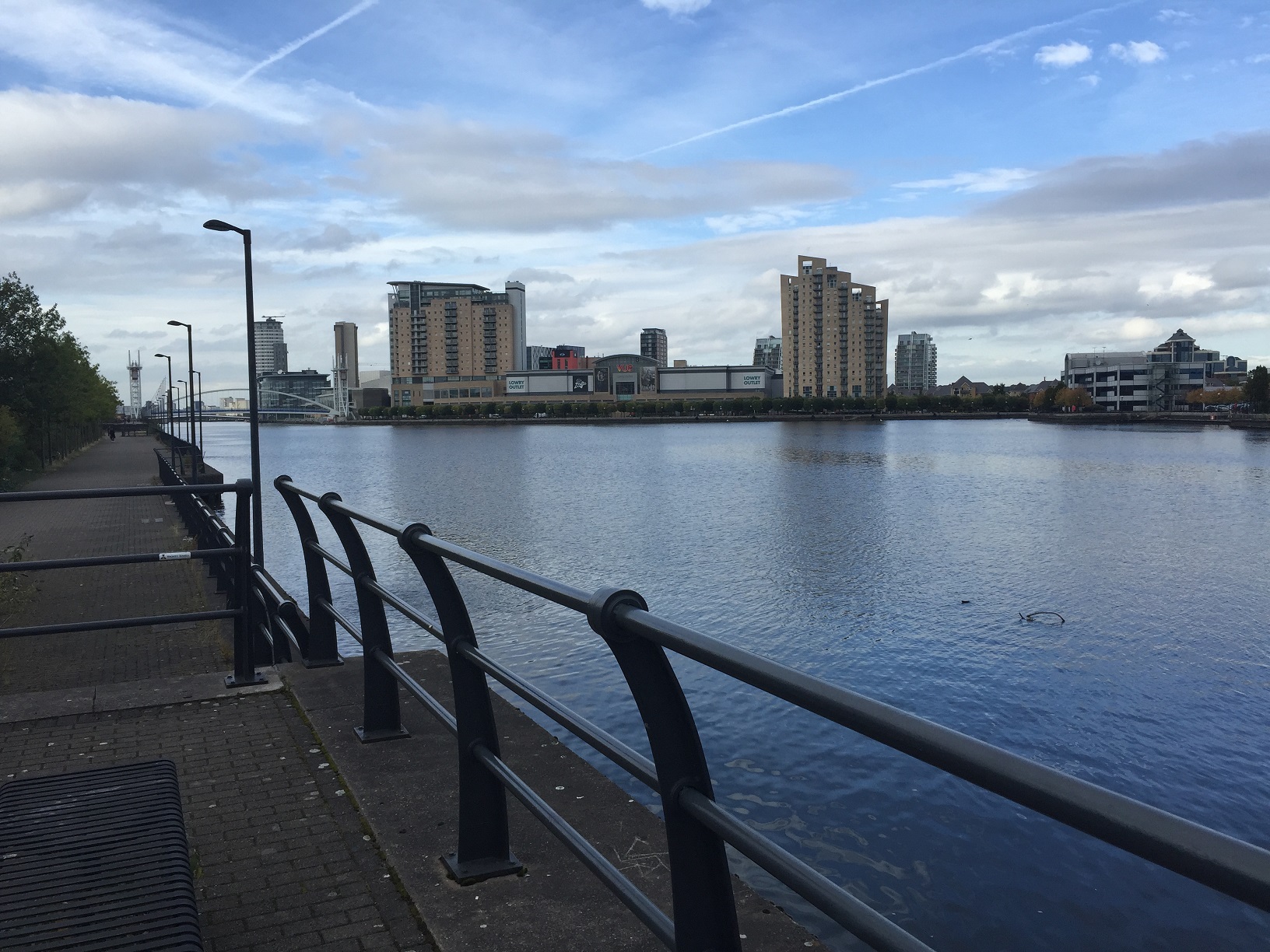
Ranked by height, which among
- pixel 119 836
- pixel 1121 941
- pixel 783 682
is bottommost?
pixel 1121 941

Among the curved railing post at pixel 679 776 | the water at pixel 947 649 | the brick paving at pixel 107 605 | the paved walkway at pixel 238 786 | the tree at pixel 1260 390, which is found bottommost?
the water at pixel 947 649

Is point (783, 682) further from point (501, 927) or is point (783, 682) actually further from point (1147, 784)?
point (1147, 784)

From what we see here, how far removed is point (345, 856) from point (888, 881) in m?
7.36

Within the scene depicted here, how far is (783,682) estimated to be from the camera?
177cm

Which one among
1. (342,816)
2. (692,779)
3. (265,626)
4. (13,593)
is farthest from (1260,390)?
(692,779)

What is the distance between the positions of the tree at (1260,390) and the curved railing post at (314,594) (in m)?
177

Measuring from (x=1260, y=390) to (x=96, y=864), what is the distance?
18118 cm

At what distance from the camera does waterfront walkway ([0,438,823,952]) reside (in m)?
3.60

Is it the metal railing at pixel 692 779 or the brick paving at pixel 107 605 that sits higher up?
the metal railing at pixel 692 779

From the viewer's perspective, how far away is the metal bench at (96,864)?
9.20ft

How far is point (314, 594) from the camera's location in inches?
266

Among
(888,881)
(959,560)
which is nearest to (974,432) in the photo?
(959,560)

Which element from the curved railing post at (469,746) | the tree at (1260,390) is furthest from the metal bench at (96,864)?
the tree at (1260,390)

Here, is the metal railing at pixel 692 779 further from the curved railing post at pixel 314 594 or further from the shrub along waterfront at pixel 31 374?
the shrub along waterfront at pixel 31 374
